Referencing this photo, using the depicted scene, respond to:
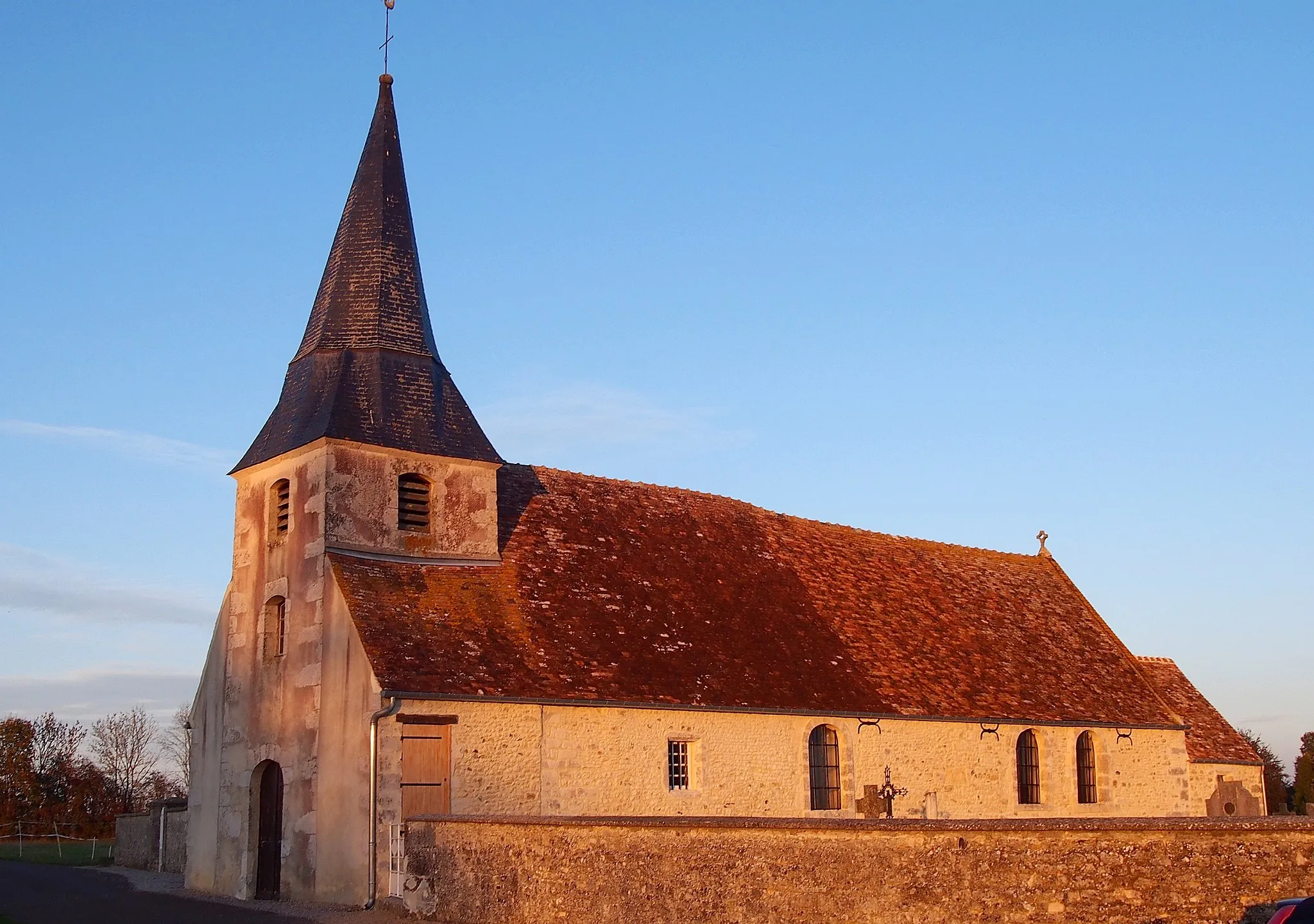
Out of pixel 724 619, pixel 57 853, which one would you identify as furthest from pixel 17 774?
pixel 724 619

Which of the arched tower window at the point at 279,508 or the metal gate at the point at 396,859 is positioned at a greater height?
the arched tower window at the point at 279,508

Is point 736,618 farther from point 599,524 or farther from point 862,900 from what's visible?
point 862,900

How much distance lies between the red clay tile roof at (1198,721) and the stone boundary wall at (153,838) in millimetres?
22422

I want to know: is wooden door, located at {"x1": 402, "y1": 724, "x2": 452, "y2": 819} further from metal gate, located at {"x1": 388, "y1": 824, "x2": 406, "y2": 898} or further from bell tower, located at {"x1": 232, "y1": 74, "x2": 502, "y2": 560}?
bell tower, located at {"x1": 232, "y1": 74, "x2": 502, "y2": 560}

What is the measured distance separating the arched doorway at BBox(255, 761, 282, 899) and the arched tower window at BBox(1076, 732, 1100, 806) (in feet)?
54.3

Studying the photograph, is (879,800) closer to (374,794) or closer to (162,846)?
(374,794)

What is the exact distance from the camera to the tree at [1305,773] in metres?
40.4

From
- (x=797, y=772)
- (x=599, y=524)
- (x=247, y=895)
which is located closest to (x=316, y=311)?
(x=599, y=524)

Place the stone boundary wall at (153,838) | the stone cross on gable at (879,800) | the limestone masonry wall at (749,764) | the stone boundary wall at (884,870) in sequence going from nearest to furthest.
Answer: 1. the stone boundary wall at (884,870)
2. the limestone masonry wall at (749,764)
3. the stone cross on gable at (879,800)
4. the stone boundary wall at (153,838)

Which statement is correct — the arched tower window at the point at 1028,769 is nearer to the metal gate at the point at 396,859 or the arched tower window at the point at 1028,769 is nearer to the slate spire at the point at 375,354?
the slate spire at the point at 375,354

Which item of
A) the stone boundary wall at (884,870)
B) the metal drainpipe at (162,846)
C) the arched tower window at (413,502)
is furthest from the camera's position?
the metal drainpipe at (162,846)

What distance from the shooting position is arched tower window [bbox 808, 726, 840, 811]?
23812 millimetres

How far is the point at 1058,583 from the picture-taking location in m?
34.2

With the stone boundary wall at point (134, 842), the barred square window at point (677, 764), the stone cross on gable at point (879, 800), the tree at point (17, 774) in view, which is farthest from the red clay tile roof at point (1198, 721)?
the tree at point (17, 774)
